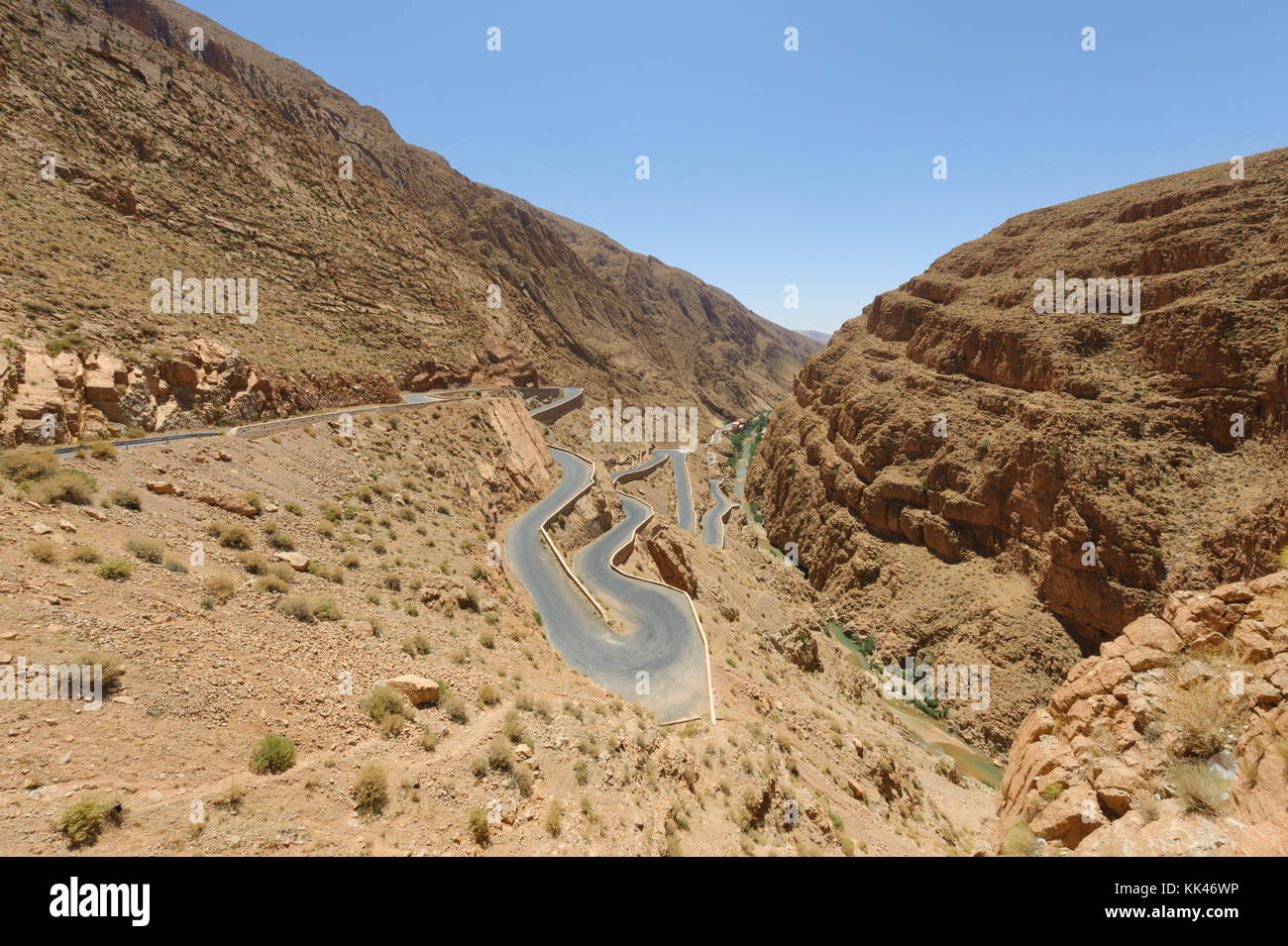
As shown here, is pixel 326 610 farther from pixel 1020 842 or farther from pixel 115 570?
pixel 1020 842

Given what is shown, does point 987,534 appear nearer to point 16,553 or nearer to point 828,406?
point 828,406

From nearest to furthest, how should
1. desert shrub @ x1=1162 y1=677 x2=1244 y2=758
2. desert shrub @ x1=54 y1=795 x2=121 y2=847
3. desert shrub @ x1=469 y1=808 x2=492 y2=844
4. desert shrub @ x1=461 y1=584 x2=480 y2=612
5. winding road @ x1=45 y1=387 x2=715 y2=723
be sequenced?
desert shrub @ x1=54 y1=795 x2=121 y2=847 < desert shrub @ x1=469 y1=808 x2=492 y2=844 < desert shrub @ x1=1162 y1=677 x2=1244 y2=758 < desert shrub @ x1=461 y1=584 x2=480 y2=612 < winding road @ x1=45 y1=387 x2=715 y2=723

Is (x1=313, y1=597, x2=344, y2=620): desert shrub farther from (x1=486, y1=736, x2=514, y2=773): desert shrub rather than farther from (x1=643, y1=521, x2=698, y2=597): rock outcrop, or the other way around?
(x1=643, y1=521, x2=698, y2=597): rock outcrop

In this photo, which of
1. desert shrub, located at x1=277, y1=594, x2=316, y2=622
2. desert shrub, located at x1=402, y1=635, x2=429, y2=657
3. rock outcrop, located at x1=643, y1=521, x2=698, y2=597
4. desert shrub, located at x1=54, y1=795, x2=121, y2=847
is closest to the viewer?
desert shrub, located at x1=54, y1=795, x2=121, y2=847

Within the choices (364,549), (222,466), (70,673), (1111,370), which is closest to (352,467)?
(222,466)

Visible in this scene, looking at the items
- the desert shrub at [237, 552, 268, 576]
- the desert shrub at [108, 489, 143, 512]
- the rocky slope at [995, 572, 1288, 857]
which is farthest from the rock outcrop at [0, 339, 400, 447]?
the rocky slope at [995, 572, 1288, 857]

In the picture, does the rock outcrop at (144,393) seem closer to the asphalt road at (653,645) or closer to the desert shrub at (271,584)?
the desert shrub at (271,584)
